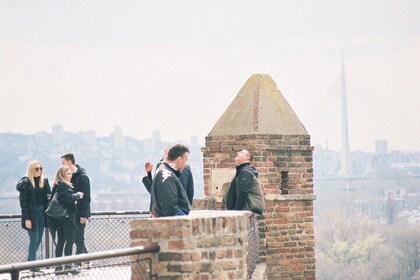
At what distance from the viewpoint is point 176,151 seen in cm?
1152

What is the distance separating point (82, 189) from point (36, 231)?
824 mm

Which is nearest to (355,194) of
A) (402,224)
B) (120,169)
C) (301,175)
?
(402,224)

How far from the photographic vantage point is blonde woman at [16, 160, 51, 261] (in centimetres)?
1554

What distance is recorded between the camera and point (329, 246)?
472ft

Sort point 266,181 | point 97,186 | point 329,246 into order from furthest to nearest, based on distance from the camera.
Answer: point 97,186
point 329,246
point 266,181

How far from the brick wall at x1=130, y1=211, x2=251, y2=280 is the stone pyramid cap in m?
6.42

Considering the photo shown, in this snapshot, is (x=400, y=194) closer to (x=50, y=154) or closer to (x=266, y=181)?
(x=50, y=154)

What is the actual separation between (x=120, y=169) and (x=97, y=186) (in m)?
13.2

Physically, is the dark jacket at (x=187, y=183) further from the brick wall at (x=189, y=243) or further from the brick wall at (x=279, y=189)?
the brick wall at (x=279, y=189)

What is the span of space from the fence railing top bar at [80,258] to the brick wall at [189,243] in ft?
0.40

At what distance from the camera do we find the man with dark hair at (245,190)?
1425 cm

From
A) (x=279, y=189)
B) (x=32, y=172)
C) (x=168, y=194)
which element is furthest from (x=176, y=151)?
(x=279, y=189)

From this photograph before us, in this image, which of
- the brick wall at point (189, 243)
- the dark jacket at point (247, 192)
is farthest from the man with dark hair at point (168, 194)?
the dark jacket at point (247, 192)

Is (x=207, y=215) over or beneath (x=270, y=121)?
beneath
